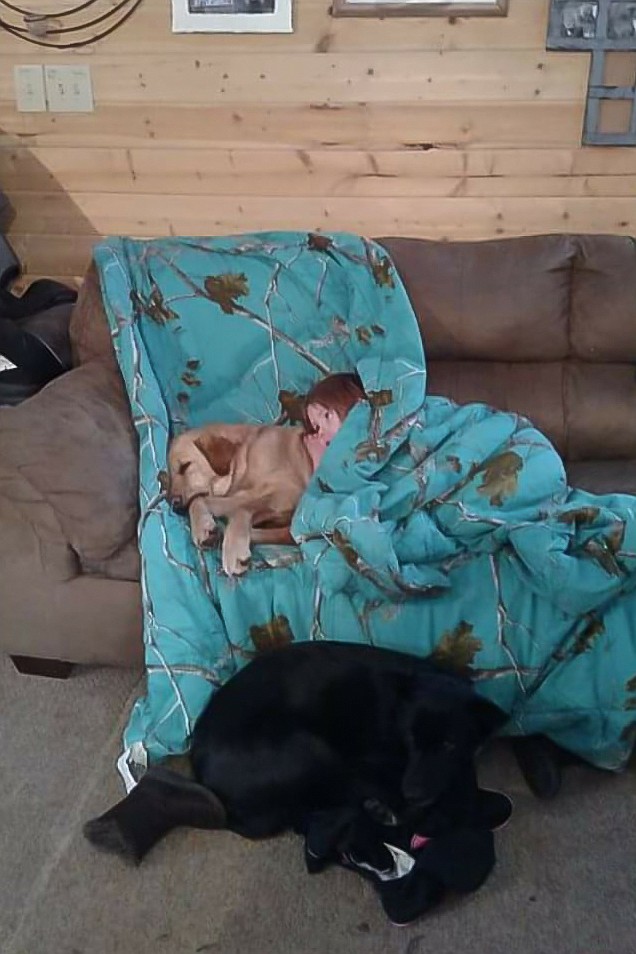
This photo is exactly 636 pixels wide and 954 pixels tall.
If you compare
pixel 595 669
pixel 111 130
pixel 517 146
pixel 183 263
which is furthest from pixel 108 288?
pixel 595 669

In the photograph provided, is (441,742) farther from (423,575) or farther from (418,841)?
(423,575)

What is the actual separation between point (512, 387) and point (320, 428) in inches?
23.2

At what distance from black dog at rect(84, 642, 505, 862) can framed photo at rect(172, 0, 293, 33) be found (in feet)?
5.85

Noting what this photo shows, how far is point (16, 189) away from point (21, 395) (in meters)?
0.86

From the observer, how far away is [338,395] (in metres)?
2.13

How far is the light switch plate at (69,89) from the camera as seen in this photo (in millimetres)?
2727

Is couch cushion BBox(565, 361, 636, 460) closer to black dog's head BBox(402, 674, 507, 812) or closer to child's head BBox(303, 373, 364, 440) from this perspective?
child's head BBox(303, 373, 364, 440)

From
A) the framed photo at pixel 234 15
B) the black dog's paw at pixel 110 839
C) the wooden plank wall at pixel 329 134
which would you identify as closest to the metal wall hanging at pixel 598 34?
the wooden plank wall at pixel 329 134

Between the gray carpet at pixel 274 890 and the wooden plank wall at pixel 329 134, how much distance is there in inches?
63.6

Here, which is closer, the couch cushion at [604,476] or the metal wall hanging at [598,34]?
the couch cushion at [604,476]

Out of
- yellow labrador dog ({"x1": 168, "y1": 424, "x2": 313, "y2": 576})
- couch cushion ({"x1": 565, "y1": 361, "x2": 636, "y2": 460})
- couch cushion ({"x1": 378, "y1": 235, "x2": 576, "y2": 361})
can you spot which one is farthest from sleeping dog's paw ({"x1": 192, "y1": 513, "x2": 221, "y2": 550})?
couch cushion ({"x1": 565, "y1": 361, "x2": 636, "y2": 460})

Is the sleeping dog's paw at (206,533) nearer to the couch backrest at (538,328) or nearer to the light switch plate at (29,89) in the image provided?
the couch backrest at (538,328)

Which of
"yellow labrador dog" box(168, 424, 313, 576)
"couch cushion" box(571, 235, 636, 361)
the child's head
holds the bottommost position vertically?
"yellow labrador dog" box(168, 424, 313, 576)

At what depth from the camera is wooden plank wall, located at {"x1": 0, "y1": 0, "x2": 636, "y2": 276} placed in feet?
8.45
